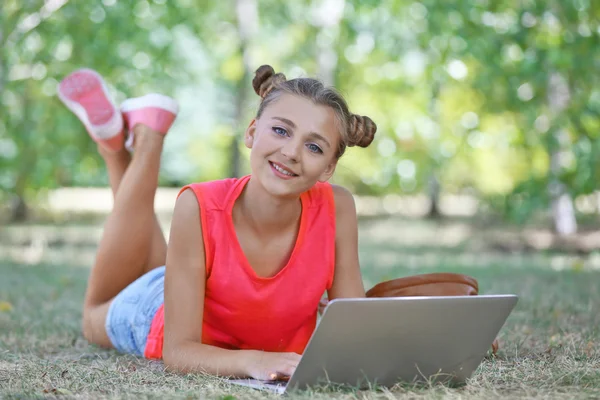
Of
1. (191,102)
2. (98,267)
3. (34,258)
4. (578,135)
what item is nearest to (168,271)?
(98,267)

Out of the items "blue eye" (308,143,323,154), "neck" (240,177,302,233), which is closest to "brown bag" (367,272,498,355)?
"neck" (240,177,302,233)

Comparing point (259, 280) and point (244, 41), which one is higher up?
point (244, 41)

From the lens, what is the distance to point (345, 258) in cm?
285

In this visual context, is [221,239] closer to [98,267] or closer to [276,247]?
[276,247]

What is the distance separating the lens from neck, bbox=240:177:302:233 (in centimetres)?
268

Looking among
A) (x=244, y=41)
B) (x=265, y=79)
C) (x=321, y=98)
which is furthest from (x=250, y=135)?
(x=244, y=41)

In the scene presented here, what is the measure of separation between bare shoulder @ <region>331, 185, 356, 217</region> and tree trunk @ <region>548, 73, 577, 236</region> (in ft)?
16.5

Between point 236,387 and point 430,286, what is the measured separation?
91cm

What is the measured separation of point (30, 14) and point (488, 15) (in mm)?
4559

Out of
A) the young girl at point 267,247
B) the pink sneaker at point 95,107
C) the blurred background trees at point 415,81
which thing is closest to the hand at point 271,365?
the young girl at point 267,247

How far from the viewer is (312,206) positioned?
283cm

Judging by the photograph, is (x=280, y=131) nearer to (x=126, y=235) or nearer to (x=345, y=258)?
(x=345, y=258)

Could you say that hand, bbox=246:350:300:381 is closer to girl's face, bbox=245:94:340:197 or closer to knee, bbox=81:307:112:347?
girl's face, bbox=245:94:340:197

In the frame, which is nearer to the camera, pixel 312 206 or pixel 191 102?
pixel 312 206
